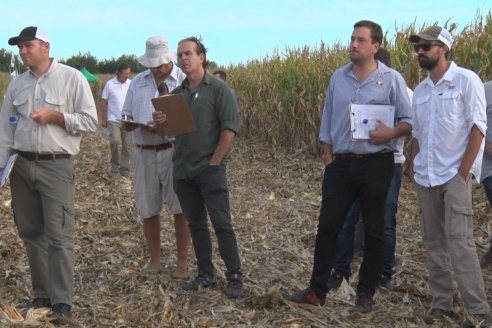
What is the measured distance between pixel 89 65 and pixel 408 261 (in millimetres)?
64267

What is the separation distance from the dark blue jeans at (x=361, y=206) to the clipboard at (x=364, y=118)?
0.18m

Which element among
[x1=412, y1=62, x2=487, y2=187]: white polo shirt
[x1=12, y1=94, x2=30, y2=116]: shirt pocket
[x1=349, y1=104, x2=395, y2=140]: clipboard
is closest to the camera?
[x1=412, y1=62, x2=487, y2=187]: white polo shirt

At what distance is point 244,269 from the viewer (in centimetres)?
640

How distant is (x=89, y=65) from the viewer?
68062 millimetres

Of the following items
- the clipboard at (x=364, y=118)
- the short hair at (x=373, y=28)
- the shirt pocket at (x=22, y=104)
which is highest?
the short hair at (x=373, y=28)

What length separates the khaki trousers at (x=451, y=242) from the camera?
4586 mm

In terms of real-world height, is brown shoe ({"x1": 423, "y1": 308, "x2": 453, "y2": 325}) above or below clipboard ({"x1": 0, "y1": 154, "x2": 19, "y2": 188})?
below

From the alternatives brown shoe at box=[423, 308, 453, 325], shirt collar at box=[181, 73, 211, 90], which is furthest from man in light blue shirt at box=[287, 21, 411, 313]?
shirt collar at box=[181, 73, 211, 90]

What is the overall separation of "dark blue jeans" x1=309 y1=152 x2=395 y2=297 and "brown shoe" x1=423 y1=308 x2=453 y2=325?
1.34 feet

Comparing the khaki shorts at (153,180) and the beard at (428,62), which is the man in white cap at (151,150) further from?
the beard at (428,62)

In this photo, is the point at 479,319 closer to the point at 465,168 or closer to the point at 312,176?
the point at 465,168

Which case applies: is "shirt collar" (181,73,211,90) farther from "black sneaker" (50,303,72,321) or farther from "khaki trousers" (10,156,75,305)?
"black sneaker" (50,303,72,321)

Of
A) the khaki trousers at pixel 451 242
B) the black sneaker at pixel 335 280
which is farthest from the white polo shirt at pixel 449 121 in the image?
the black sneaker at pixel 335 280

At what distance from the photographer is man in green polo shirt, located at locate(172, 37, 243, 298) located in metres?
5.35
